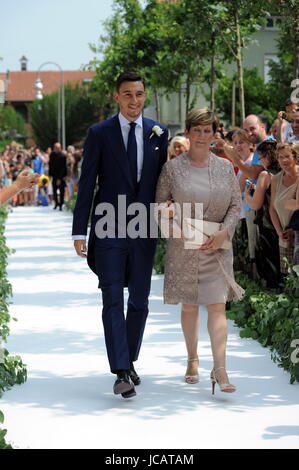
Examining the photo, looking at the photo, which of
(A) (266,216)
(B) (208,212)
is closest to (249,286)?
(A) (266,216)

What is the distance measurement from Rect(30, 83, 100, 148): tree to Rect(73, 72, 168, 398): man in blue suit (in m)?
88.3

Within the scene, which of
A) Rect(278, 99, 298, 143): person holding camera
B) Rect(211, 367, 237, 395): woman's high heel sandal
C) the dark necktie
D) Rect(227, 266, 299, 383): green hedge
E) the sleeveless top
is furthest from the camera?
Rect(278, 99, 298, 143): person holding camera

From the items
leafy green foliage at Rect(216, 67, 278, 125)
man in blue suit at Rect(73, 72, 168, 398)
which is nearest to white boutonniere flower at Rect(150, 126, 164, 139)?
man in blue suit at Rect(73, 72, 168, 398)

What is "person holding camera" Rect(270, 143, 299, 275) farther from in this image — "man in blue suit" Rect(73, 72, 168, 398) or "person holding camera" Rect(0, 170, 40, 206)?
"person holding camera" Rect(0, 170, 40, 206)

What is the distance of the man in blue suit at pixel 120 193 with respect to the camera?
659cm

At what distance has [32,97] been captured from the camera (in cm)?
12150

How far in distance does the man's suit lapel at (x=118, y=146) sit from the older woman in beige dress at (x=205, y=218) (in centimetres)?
24

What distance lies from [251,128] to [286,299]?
2.82 m

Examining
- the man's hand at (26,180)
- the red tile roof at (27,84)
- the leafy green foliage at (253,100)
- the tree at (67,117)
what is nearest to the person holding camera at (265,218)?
the man's hand at (26,180)

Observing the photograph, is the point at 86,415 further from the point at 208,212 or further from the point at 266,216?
the point at 266,216

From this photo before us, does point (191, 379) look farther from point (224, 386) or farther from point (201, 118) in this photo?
point (201, 118)

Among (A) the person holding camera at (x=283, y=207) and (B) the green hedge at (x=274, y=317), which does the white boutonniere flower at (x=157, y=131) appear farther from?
(A) the person holding camera at (x=283, y=207)

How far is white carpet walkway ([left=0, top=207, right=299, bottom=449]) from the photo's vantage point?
18.2 ft
